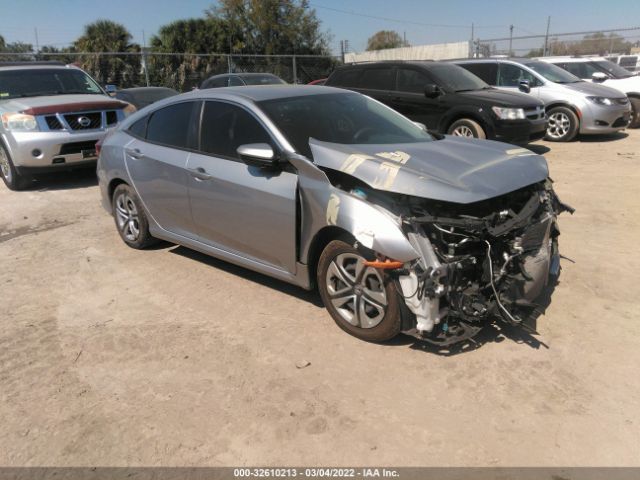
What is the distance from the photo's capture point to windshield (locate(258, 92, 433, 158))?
4.14m

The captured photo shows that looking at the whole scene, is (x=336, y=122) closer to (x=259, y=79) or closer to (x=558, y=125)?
(x=558, y=125)

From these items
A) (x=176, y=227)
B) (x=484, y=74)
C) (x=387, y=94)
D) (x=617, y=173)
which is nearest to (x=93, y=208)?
(x=176, y=227)

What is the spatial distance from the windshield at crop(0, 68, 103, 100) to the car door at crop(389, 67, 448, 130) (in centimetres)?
571

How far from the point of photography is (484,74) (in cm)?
1257

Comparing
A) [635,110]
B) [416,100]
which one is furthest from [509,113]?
[635,110]

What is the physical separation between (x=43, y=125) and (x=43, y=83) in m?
1.58

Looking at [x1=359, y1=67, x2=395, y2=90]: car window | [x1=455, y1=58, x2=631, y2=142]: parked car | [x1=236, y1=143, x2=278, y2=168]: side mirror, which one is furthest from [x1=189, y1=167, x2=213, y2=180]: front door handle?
[x1=455, y1=58, x2=631, y2=142]: parked car

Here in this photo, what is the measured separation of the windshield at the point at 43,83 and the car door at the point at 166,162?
5179 mm

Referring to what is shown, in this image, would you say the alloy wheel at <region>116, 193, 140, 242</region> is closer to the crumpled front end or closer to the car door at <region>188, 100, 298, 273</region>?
the car door at <region>188, 100, 298, 273</region>

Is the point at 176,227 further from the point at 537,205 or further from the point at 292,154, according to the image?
the point at 537,205

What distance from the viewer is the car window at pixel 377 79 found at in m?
10.7

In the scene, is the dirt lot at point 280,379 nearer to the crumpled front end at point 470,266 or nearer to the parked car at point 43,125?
the crumpled front end at point 470,266

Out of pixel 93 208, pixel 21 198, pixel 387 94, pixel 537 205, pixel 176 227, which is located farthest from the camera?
pixel 387 94

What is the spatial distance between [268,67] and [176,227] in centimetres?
2227
